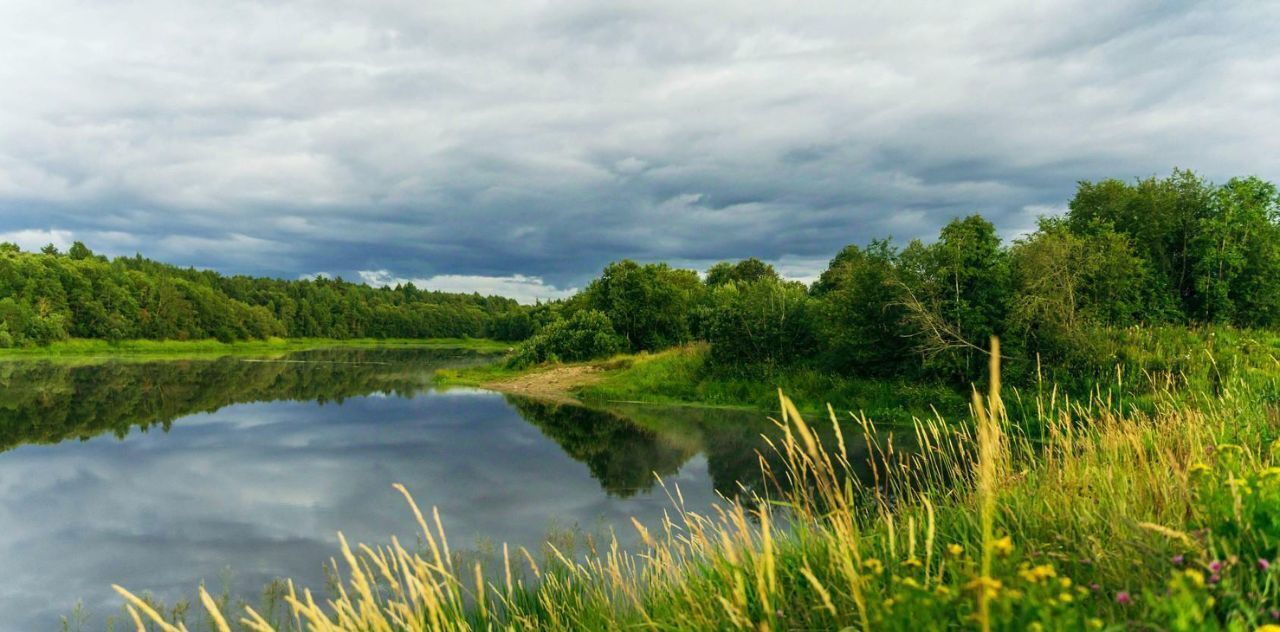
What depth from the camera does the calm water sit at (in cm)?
1059

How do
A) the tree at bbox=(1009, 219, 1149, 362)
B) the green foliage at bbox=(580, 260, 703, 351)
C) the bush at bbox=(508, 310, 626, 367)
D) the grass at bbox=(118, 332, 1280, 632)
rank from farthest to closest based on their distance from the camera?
the green foliage at bbox=(580, 260, 703, 351)
the bush at bbox=(508, 310, 626, 367)
the tree at bbox=(1009, 219, 1149, 362)
the grass at bbox=(118, 332, 1280, 632)

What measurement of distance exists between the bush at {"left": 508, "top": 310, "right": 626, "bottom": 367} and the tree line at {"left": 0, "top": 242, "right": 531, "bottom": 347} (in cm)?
6007

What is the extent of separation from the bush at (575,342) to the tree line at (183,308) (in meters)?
60.1

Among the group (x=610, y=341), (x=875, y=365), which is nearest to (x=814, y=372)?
(x=875, y=365)

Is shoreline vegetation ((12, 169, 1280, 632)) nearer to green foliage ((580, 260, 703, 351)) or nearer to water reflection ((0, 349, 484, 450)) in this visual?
green foliage ((580, 260, 703, 351))

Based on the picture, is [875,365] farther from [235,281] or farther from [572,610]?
[235,281]

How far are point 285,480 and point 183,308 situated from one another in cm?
9424

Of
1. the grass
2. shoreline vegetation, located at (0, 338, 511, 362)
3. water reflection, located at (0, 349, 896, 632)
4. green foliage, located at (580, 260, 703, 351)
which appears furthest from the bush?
shoreline vegetation, located at (0, 338, 511, 362)

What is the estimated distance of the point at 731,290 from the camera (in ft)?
130

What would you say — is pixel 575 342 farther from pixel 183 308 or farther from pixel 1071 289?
pixel 183 308

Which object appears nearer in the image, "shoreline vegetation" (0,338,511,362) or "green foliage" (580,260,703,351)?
"green foliage" (580,260,703,351)

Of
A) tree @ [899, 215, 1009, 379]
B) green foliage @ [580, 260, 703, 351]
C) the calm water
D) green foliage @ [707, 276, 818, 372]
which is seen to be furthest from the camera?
green foliage @ [580, 260, 703, 351]

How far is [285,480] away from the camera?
16719mm

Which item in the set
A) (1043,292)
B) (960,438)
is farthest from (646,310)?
(960,438)
